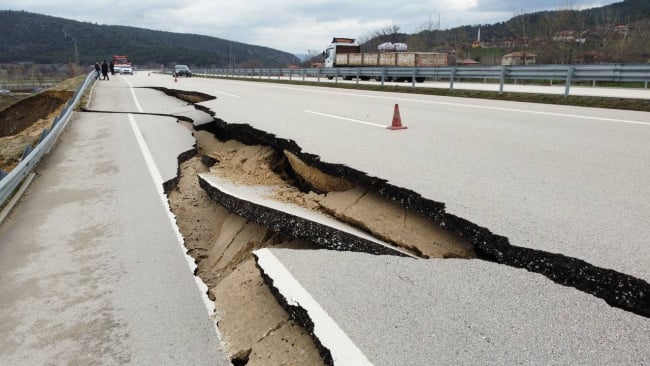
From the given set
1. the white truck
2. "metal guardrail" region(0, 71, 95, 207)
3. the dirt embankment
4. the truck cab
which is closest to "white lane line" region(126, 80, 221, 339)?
"metal guardrail" region(0, 71, 95, 207)

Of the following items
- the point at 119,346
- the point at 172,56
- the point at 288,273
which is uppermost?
the point at 172,56

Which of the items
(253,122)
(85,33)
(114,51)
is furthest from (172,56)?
(253,122)

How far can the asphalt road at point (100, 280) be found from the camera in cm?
279

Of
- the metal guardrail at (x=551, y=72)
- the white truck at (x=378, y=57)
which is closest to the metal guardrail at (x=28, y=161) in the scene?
the metal guardrail at (x=551, y=72)

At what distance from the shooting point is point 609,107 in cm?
1134

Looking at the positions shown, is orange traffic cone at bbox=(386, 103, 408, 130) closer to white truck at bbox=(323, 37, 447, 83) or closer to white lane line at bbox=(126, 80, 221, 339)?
white lane line at bbox=(126, 80, 221, 339)

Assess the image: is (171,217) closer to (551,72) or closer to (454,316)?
(454,316)

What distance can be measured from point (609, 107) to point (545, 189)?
29.1 ft

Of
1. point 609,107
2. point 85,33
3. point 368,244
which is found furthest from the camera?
point 85,33

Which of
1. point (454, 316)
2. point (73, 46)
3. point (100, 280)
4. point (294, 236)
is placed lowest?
point (100, 280)

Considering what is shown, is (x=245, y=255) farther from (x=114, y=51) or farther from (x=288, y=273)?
(x=114, y=51)

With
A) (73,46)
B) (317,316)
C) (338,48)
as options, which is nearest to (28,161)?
(317,316)

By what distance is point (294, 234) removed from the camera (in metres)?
4.16

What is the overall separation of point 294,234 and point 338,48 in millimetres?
38940
